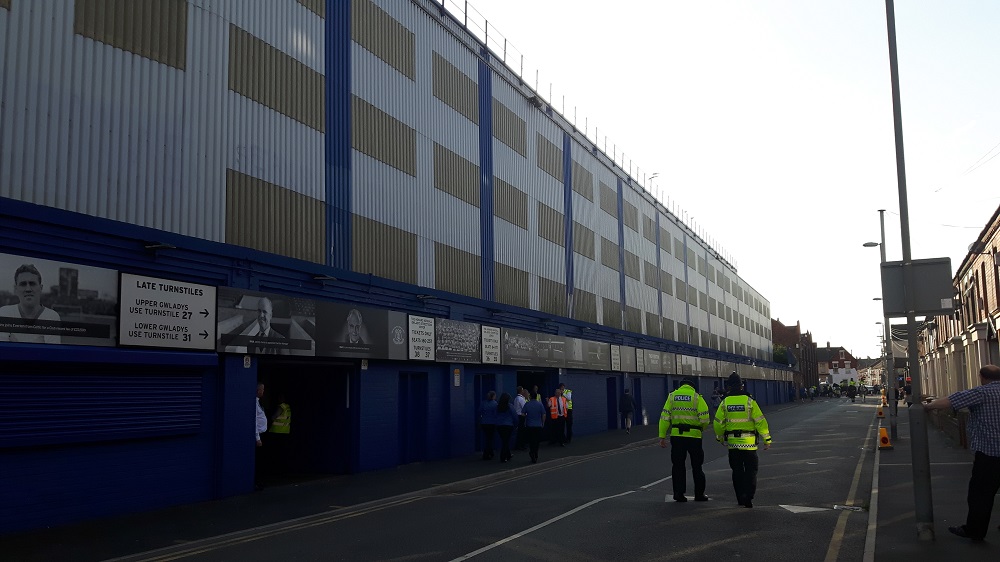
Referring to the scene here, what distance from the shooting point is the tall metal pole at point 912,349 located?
352 inches

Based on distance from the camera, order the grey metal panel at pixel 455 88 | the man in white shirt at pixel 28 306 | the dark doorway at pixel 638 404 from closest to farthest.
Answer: the man in white shirt at pixel 28 306 → the grey metal panel at pixel 455 88 → the dark doorway at pixel 638 404

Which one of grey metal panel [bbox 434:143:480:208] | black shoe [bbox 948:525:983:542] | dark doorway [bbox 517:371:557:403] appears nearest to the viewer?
black shoe [bbox 948:525:983:542]

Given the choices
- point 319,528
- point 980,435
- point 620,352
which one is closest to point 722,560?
point 980,435

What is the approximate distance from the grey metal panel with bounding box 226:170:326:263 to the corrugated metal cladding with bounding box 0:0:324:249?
137 millimetres

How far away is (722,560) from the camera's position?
809 cm

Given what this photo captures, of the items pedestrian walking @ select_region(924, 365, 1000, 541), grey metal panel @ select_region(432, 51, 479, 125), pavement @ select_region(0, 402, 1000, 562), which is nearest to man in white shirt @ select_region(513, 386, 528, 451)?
pavement @ select_region(0, 402, 1000, 562)

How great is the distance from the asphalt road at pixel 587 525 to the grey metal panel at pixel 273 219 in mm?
5469

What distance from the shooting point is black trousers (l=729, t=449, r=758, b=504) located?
444 inches

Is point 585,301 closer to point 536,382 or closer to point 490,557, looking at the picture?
point 536,382

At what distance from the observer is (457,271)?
2325 centimetres

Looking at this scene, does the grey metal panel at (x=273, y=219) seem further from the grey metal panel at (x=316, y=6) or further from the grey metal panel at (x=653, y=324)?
the grey metal panel at (x=653, y=324)

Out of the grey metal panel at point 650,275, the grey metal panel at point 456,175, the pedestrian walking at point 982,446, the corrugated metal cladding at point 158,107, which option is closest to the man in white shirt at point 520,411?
the grey metal panel at point 456,175

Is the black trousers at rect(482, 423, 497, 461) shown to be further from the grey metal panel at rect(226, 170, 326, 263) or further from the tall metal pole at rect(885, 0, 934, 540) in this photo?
the tall metal pole at rect(885, 0, 934, 540)

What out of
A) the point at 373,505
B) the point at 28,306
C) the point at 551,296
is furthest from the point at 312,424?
the point at 551,296
